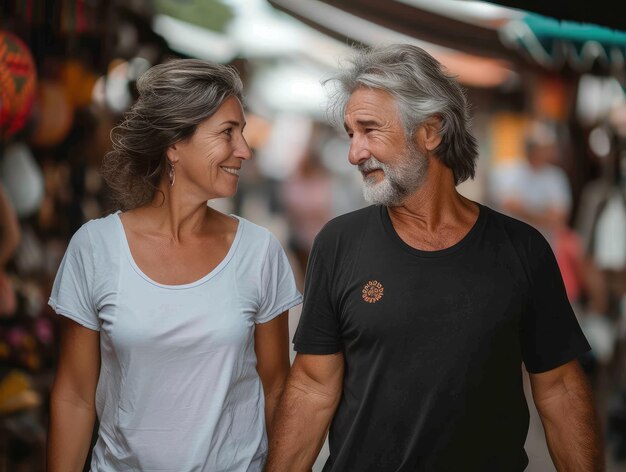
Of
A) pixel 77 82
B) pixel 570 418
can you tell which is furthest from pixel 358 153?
pixel 77 82

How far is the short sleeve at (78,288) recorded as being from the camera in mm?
2850

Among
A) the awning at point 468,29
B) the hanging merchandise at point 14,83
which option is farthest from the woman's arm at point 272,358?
the awning at point 468,29

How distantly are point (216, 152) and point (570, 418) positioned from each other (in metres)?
1.32

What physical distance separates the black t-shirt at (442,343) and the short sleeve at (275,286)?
10cm

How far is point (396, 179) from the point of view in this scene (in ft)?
9.71

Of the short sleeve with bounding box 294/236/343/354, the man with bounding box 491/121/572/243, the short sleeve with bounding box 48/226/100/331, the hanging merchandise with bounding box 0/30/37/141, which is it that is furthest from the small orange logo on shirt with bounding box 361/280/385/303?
the man with bounding box 491/121/572/243

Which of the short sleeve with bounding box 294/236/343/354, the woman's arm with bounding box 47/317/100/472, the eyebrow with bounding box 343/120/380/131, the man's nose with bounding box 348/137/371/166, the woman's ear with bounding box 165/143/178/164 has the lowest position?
the woman's arm with bounding box 47/317/100/472

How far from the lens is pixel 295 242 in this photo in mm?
8320

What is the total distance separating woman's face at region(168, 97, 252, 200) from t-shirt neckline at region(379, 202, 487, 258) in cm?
47

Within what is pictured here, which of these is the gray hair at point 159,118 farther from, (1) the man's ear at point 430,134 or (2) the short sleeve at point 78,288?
(1) the man's ear at point 430,134

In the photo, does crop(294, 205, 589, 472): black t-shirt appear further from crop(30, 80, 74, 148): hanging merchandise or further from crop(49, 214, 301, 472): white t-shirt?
crop(30, 80, 74, 148): hanging merchandise

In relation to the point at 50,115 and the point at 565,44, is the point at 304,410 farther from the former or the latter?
the point at 565,44

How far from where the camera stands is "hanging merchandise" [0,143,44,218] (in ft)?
16.5

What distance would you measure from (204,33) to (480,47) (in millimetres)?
2627
